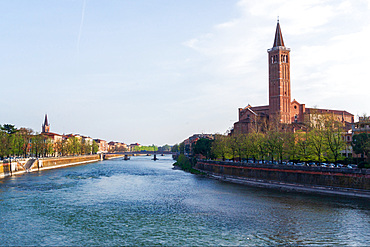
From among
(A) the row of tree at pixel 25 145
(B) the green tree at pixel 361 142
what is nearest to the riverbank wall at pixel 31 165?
(A) the row of tree at pixel 25 145

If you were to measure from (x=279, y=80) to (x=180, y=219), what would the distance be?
312ft

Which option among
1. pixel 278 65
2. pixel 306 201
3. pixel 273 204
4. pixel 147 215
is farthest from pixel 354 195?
pixel 278 65

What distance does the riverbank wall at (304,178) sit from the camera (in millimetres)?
46659

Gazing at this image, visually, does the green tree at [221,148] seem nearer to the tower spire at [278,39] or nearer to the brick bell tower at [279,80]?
the brick bell tower at [279,80]

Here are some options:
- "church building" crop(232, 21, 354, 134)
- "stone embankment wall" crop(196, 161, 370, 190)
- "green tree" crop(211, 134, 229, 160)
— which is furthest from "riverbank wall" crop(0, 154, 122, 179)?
"church building" crop(232, 21, 354, 134)

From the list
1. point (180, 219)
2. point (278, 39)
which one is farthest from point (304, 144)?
point (278, 39)

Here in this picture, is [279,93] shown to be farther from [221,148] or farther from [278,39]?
[221,148]

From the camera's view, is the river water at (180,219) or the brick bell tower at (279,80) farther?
the brick bell tower at (279,80)

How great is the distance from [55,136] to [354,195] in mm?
166254

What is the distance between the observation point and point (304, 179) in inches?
2186

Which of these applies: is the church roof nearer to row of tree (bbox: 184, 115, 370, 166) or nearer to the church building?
the church building

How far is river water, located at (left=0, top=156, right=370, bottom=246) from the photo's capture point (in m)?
29.0

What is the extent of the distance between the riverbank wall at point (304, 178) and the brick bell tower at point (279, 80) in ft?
161

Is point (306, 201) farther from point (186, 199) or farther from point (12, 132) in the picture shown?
point (12, 132)
